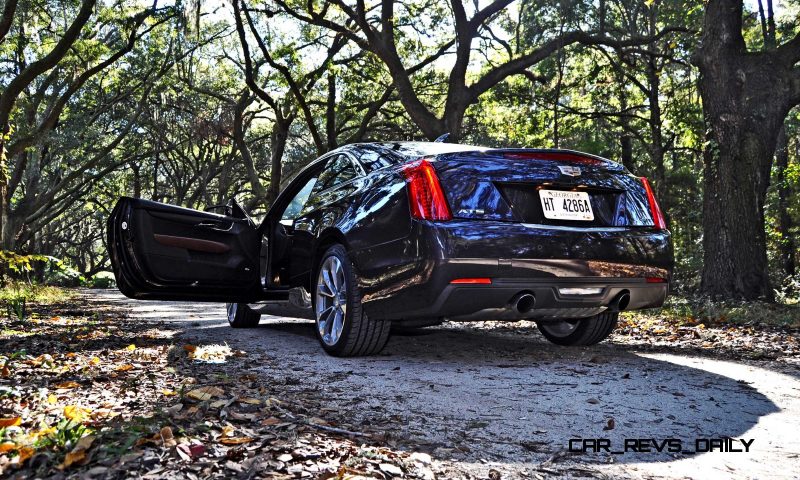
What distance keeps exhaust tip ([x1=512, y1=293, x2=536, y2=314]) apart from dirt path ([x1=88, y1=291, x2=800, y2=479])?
43 cm

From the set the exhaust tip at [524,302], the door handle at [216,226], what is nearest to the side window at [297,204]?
the door handle at [216,226]

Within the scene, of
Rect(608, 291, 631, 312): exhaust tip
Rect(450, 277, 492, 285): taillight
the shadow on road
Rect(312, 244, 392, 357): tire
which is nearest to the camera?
the shadow on road

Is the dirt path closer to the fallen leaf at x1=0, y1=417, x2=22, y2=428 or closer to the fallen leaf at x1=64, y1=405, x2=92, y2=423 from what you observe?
the fallen leaf at x1=64, y1=405, x2=92, y2=423

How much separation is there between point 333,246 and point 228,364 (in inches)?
45.7

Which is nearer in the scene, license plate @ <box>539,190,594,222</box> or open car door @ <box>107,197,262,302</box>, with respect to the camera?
license plate @ <box>539,190,594,222</box>

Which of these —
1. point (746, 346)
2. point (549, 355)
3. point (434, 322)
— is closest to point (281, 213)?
point (434, 322)

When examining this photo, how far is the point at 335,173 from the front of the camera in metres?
5.62

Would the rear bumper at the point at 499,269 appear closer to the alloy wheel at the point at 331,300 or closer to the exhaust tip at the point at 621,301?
the exhaust tip at the point at 621,301

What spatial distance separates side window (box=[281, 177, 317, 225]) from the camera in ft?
19.6

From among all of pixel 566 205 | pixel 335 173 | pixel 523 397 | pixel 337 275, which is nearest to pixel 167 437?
pixel 523 397

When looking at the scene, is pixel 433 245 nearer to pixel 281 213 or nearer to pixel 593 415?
pixel 593 415

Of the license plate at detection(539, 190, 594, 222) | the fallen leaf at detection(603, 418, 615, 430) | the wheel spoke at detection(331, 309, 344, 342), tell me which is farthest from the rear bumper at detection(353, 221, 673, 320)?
the fallen leaf at detection(603, 418, 615, 430)

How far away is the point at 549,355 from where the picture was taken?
16.6ft

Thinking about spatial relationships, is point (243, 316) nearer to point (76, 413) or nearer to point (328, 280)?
point (328, 280)
